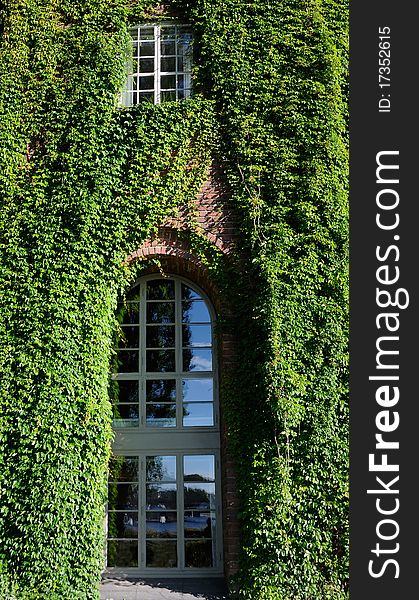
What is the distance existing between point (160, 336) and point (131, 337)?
439 mm

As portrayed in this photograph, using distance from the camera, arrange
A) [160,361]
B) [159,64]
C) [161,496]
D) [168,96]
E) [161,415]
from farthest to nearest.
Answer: [159,64] < [168,96] < [160,361] < [161,415] < [161,496]

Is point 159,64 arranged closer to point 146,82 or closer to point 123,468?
point 146,82

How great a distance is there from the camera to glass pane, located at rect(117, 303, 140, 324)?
890 cm

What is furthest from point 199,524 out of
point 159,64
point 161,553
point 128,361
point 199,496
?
point 159,64

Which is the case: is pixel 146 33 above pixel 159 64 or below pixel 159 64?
above

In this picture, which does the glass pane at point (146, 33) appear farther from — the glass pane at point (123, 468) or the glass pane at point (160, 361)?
the glass pane at point (123, 468)

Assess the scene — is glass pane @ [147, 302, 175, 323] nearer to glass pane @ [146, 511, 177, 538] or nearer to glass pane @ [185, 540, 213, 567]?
glass pane @ [146, 511, 177, 538]

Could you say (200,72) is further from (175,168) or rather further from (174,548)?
(174,548)

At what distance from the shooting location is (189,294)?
9.05 metres

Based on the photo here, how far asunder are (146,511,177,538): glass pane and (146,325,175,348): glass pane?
93.8 inches

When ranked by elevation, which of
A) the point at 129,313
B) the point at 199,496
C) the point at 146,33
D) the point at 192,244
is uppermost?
the point at 146,33

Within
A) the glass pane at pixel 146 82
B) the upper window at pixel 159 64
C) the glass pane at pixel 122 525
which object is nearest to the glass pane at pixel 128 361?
the glass pane at pixel 122 525

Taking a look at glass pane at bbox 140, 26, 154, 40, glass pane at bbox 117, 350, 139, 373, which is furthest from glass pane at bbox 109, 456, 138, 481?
glass pane at bbox 140, 26, 154, 40

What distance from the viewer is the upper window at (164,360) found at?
8633 mm
